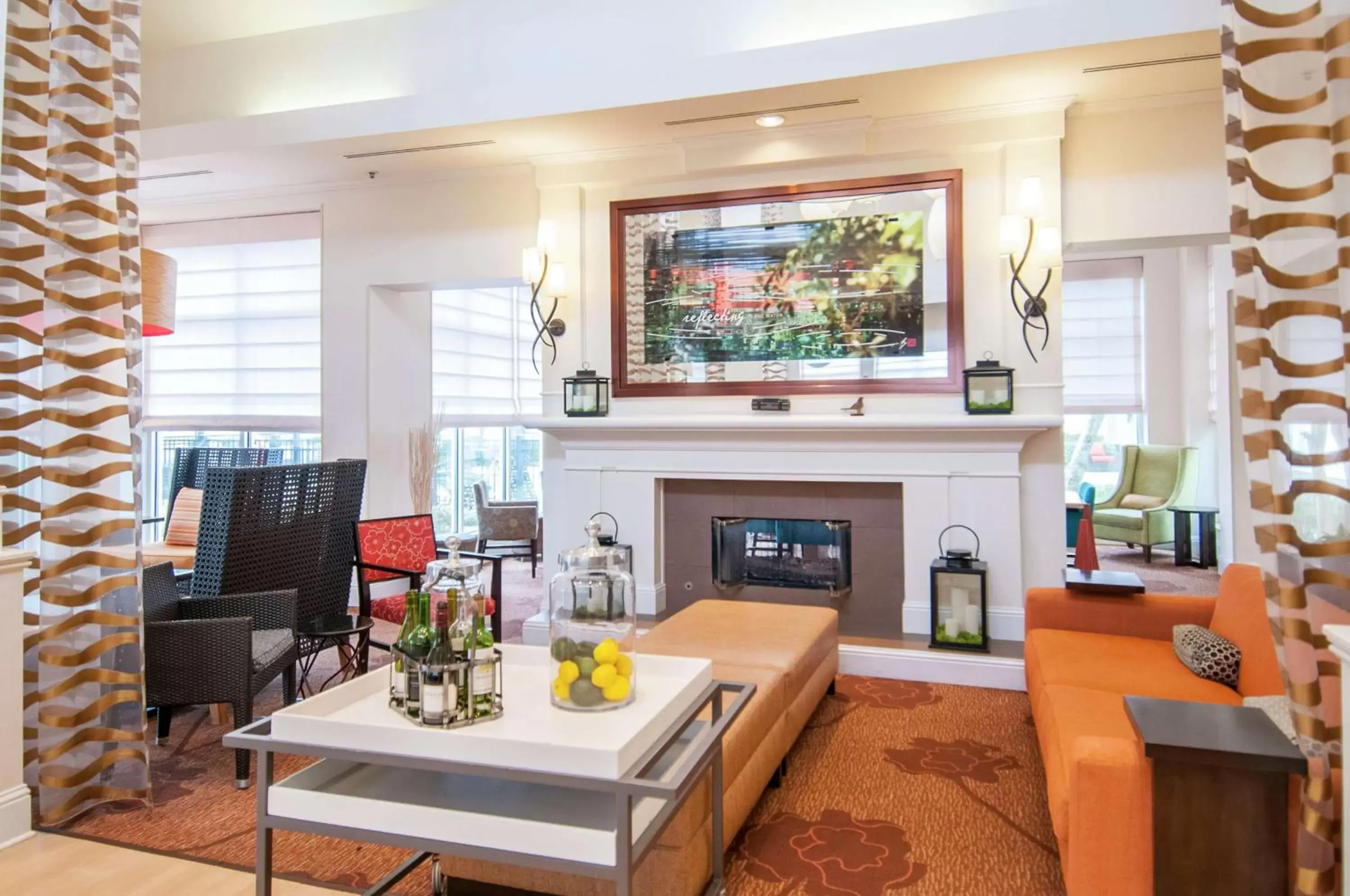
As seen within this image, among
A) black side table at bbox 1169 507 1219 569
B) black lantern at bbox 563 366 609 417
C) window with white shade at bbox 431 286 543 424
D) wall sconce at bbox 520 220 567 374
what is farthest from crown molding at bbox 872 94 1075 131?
black side table at bbox 1169 507 1219 569

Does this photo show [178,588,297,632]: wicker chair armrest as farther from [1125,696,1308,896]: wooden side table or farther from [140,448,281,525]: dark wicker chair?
[1125,696,1308,896]: wooden side table

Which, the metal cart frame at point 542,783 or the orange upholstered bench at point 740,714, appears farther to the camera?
the orange upholstered bench at point 740,714

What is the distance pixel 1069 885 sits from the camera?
1837mm

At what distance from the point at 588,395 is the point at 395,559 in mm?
1388

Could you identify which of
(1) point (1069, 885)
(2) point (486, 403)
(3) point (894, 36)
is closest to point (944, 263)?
(3) point (894, 36)

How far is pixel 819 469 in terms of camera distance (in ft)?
14.5

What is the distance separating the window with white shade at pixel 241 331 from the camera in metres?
6.03

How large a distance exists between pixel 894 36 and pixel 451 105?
2.21 metres

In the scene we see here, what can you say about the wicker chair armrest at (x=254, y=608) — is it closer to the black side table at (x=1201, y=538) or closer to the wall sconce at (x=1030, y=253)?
the wall sconce at (x=1030, y=253)

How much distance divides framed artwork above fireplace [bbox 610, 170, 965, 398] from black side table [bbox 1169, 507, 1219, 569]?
3878 millimetres

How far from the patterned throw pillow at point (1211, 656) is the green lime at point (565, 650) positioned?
2043mm

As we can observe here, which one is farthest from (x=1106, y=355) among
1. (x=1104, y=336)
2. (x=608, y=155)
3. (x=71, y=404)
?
(x=71, y=404)

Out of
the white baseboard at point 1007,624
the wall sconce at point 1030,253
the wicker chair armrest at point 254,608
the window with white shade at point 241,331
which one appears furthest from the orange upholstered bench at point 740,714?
the window with white shade at point 241,331

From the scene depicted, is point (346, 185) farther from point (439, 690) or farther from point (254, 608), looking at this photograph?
point (439, 690)
